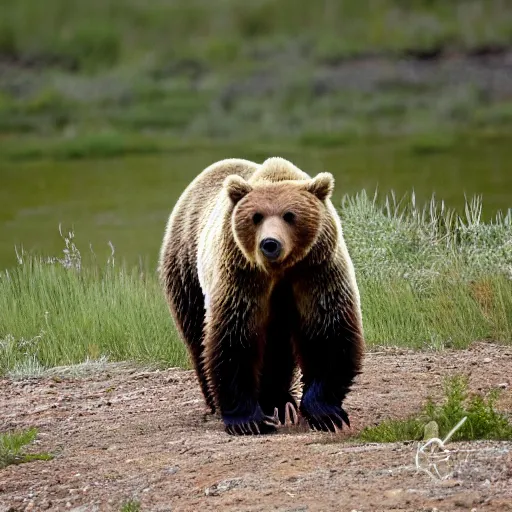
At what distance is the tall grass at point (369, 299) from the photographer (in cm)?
786

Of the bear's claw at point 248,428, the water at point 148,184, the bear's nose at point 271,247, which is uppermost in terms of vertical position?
the bear's nose at point 271,247

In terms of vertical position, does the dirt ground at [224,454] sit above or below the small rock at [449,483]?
below

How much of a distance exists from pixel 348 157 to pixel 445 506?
3077 cm

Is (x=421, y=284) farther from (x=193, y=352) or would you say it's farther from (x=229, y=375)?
(x=229, y=375)

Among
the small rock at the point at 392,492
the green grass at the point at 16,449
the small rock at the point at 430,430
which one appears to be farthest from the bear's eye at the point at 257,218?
the small rock at the point at 392,492

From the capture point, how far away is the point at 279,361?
20.0 ft

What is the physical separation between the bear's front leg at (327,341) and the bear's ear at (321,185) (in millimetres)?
308

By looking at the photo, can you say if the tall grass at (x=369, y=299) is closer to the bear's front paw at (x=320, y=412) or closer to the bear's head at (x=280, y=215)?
the bear's front paw at (x=320, y=412)

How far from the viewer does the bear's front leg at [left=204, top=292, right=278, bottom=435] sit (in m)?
5.70

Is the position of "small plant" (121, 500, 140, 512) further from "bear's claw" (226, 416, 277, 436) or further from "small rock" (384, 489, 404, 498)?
"bear's claw" (226, 416, 277, 436)

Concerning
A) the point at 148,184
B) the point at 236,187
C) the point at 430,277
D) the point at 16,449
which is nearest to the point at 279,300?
the point at 236,187

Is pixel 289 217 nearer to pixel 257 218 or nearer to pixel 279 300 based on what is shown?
pixel 257 218

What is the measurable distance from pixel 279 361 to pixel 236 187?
940mm

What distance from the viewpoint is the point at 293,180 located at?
5773 mm
